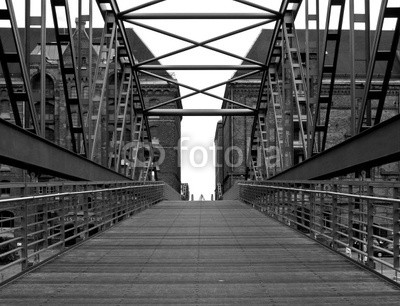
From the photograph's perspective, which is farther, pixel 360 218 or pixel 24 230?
pixel 360 218

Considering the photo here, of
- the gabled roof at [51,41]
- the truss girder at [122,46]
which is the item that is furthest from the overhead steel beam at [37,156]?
the gabled roof at [51,41]

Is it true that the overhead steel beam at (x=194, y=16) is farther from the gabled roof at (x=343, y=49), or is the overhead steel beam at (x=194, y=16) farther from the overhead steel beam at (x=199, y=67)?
the gabled roof at (x=343, y=49)

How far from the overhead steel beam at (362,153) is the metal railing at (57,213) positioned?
166 inches

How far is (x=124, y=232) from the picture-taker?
13.6 m

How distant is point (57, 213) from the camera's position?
44.5 feet

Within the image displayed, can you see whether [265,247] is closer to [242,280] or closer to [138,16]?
[242,280]

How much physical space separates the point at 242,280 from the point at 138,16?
16.9 meters

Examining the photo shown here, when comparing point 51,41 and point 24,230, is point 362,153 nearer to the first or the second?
point 24,230

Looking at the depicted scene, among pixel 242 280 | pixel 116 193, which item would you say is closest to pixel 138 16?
pixel 116 193

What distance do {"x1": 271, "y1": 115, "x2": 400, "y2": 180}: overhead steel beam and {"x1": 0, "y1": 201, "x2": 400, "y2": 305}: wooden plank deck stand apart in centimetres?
139

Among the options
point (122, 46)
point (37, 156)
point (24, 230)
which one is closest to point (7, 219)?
point (24, 230)

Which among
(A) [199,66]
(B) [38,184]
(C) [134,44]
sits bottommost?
(B) [38,184]

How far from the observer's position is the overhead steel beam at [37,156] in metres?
8.90

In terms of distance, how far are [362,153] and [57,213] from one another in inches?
244
